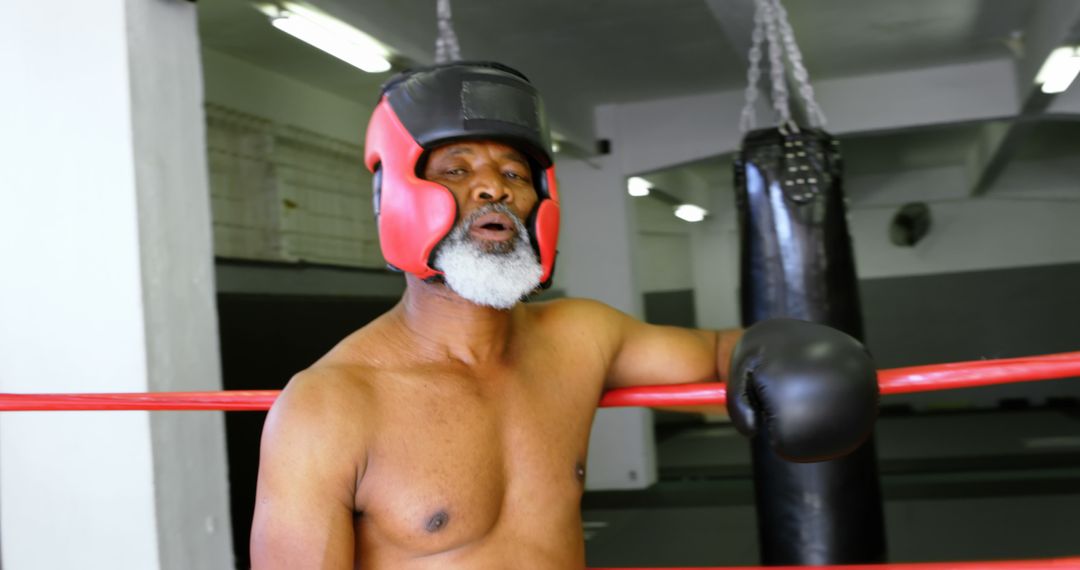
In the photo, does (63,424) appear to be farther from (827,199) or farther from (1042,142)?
(1042,142)

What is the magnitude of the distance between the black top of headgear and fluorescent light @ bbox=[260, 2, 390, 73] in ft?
8.30

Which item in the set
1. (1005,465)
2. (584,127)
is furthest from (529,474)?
(1005,465)

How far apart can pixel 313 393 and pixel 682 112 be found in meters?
6.48

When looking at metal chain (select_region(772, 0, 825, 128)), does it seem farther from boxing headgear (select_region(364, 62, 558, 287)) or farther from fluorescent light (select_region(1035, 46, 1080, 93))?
fluorescent light (select_region(1035, 46, 1080, 93))

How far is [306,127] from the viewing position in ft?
21.6

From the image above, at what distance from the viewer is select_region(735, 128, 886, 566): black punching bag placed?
8.18 feet

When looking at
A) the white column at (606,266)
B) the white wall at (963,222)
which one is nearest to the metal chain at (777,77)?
the white column at (606,266)

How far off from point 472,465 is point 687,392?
359 mm

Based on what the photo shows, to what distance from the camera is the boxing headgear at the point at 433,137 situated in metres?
1.48

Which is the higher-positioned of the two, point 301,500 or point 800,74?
point 800,74

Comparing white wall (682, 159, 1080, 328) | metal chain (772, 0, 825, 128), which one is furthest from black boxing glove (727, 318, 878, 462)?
white wall (682, 159, 1080, 328)

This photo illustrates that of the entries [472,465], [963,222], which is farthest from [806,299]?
[963,222]

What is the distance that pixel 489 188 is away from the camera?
151cm

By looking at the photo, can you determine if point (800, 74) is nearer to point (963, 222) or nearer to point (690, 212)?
point (690, 212)
